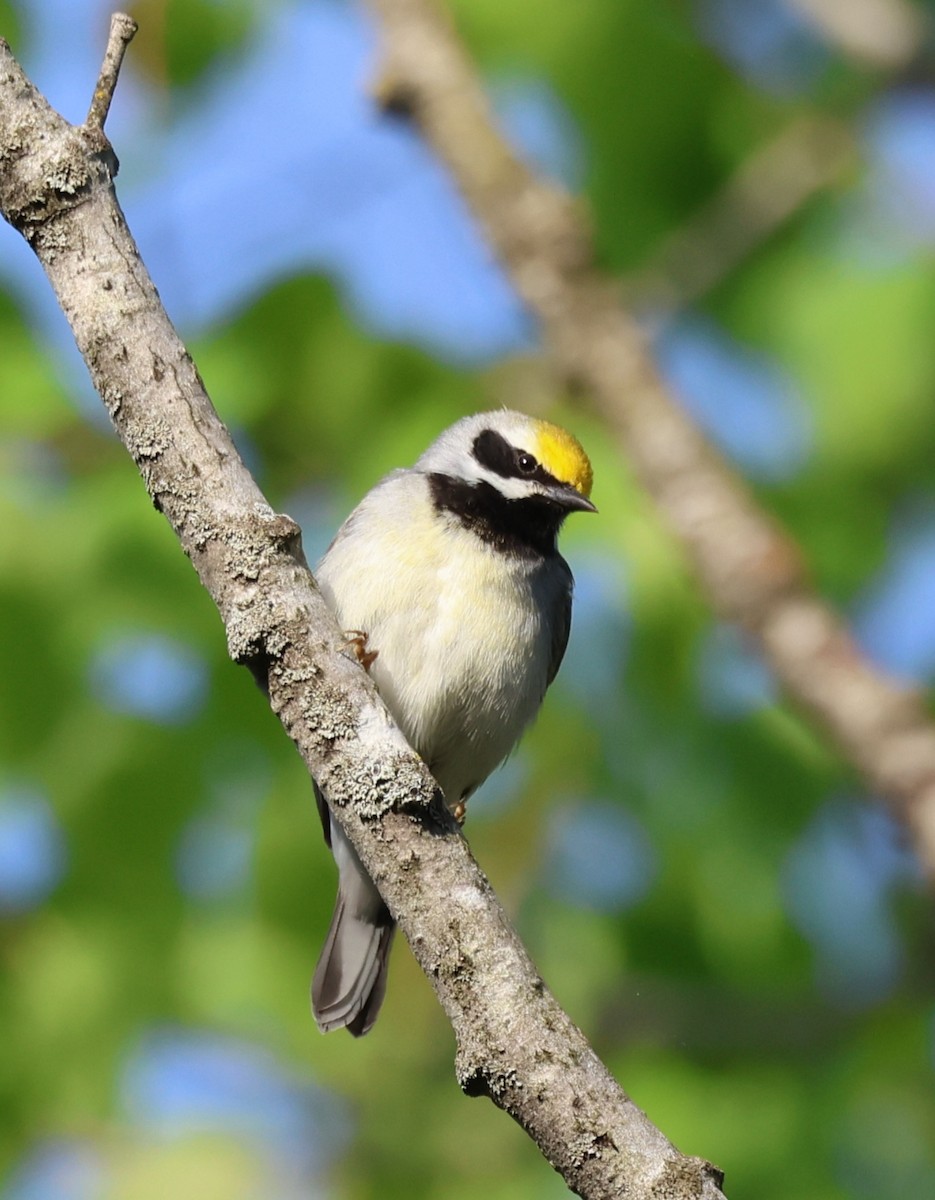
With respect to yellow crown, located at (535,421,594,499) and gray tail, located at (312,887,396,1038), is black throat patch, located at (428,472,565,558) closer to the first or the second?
yellow crown, located at (535,421,594,499)

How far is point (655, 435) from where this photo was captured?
5160 millimetres

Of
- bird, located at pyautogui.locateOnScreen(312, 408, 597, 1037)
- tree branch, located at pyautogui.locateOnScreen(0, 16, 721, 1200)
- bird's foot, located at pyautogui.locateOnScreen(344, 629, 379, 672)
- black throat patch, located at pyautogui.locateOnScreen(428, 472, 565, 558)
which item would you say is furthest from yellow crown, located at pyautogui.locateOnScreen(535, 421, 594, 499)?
tree branch, located at pyautogui.locateOnScreen(0, 16, 721, 1200)

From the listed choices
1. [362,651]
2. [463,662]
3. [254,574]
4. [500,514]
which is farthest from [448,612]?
[254,574]

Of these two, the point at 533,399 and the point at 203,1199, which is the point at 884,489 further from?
the point at 203,1199

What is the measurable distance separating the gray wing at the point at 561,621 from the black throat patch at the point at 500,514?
0.43 ft

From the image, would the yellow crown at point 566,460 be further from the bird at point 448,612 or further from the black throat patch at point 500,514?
the black throat patch at point 500,514

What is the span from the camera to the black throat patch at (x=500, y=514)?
5.38 metres

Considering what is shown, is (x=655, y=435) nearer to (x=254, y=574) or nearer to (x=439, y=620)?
(x=439, y=620)

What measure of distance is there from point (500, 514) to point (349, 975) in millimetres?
1807

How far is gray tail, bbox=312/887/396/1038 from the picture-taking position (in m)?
4.96

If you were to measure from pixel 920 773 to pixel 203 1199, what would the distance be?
3.06 m

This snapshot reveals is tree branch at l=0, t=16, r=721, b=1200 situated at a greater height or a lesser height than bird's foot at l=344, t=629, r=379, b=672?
lesser

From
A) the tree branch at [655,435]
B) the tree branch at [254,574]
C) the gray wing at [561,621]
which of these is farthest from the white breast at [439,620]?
the tree branch at [254,574]

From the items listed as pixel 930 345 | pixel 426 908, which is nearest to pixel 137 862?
pixel 426 908
